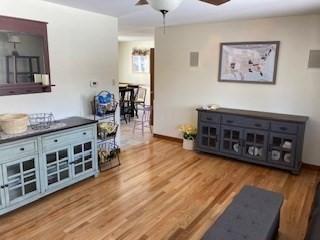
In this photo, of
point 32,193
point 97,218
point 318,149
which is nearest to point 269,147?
point 318,149

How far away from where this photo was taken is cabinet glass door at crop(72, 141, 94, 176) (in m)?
3.29

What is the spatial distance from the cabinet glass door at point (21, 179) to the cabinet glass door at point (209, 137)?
2707mm

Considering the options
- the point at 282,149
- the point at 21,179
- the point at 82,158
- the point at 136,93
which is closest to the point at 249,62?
the point at 282,149

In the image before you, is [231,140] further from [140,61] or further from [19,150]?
[140,61]

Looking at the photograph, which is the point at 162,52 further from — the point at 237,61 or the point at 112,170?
the point at 112,170

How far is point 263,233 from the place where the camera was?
1838 mm

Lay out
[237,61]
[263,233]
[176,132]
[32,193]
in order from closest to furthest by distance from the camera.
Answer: [263,233] < [32,193] < [237,61] < [176,132]

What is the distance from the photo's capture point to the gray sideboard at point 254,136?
3705 mm

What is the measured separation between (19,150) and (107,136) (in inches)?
53.8

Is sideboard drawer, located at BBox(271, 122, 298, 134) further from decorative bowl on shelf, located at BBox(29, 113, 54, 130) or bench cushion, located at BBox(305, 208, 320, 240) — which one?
decorative bowl on shelf, located at BBox(29, 113, 54, 130)

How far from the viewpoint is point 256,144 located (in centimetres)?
401

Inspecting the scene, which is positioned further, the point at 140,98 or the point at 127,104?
the point at 140,98

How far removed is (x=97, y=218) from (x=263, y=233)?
5.33ft

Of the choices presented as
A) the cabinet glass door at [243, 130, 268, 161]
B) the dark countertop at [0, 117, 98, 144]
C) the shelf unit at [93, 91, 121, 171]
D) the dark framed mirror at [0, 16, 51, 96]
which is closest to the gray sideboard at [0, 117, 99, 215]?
the dark countertop at [0, 117, 98, 144]
